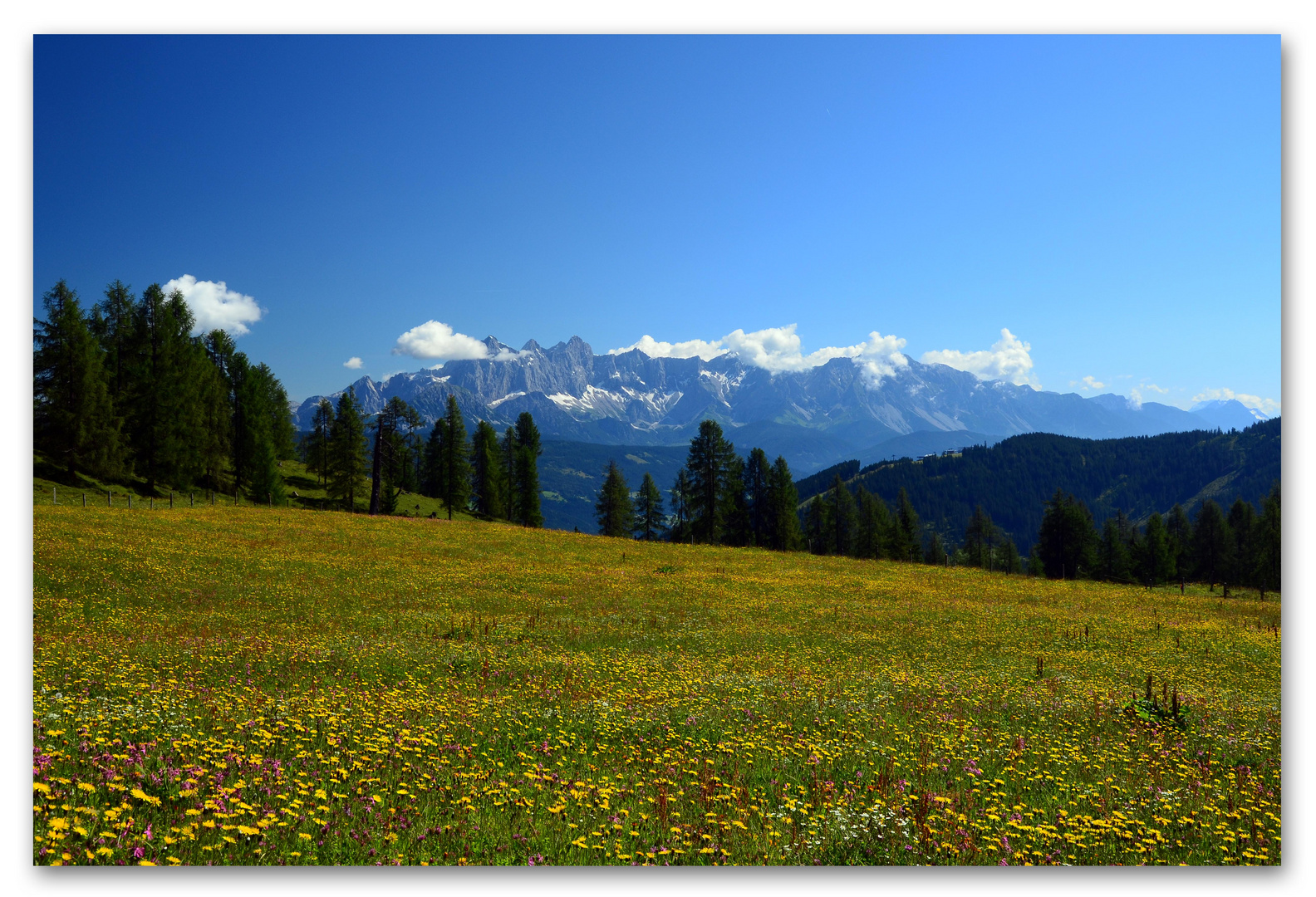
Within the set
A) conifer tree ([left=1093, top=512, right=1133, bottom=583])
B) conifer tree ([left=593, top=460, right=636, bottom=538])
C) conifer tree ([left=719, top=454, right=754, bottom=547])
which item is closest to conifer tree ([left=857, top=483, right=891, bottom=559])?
conifer tree ([left=719, top=454, right=754, bottom=547])

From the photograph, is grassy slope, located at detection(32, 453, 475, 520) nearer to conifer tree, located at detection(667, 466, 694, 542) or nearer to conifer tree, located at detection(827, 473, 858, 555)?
conifer tree, located at detection(667, 466, 694, 542)

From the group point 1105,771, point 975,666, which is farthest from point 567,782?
point 975,666

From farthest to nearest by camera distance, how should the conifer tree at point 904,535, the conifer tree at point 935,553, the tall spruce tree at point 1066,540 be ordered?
the conifer tree at point 935,553
the conifer tree at point 904,535
the tall spruce tree at point 1066,540

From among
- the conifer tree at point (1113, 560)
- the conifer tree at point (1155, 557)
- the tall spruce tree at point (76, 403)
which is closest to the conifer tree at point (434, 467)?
the tall spruce tree at point (76, 403)

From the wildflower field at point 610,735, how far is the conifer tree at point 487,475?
163ft

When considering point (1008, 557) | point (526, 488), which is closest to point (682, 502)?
point (526, 488)

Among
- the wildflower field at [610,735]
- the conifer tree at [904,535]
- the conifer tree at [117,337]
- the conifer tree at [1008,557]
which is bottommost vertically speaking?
the conifer tree at [1008,557]

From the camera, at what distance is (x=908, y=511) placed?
88438mm

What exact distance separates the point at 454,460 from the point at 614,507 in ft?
59.6

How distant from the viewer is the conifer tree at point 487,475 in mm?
69125

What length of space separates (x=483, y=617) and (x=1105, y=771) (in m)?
14.3

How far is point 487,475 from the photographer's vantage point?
69.6 m

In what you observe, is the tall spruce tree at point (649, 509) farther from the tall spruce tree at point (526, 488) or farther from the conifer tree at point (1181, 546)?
the conifer tree at point (1181, 546)

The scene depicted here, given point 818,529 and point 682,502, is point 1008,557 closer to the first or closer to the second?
point 818,529
